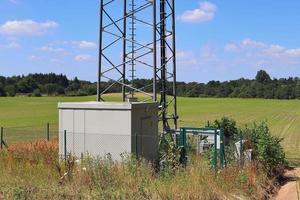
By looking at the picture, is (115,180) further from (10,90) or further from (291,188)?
(10,90)

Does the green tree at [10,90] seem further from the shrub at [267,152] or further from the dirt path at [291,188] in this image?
the shrub at [267,152]

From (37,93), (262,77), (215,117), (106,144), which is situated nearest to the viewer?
(106,144)

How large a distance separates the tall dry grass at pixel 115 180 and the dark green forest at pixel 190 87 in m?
127

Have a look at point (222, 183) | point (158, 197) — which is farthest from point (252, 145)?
point (158, 197)

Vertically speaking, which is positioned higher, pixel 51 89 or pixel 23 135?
pixel 51 89

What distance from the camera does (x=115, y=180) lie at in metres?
12.3

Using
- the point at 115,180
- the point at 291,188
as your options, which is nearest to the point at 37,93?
the point at 291,188

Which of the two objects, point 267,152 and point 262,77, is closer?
point 267,152

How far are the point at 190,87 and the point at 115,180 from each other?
159 meters

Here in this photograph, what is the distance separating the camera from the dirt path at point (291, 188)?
14127 mm

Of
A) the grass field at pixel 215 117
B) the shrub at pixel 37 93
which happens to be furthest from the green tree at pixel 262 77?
the grass field at pixel 215 117

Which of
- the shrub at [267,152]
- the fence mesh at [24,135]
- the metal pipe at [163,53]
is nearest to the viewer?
the shrub at [267,152]

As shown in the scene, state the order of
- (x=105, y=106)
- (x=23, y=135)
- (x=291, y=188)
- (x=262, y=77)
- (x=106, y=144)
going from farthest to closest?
(x=262, y=77) < (x=23, y=135) < (x=291, y=188) < (x=105, y=106) < (x=106, y=144)

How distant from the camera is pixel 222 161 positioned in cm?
1488
